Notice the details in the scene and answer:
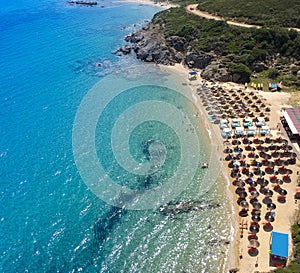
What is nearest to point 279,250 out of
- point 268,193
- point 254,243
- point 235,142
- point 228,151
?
point 254,243

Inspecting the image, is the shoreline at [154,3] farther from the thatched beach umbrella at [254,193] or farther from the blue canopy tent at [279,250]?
the blue canopy tent at [279,250]

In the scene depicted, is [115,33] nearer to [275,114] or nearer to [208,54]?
[208,54]

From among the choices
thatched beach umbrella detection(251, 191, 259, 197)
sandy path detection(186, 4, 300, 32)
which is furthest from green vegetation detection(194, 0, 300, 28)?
thatched beach umbrella detection(251, 191, 259, 197)

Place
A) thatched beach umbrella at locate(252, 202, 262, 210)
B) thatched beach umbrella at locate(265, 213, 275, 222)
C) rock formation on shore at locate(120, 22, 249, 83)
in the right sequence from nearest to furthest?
thatched beach umbrella at locate(265, 213, 275, 222), thatched beach umbrella at locate(252, 202, 262, 210), rock formation on shore at locate(120, 22, 249, 83)

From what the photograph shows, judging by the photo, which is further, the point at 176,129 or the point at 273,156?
the point at 176,129

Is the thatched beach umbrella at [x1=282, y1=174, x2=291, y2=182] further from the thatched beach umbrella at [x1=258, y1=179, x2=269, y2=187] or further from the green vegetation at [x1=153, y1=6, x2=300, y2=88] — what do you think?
the green vegetation at [x1=153, y1=6, x2=300, y2=88]

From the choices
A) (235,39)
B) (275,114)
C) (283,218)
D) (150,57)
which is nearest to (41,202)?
(283,218)
